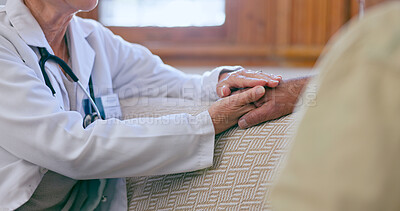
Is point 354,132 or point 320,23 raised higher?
point 354,132

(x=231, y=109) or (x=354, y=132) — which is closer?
(x=354, y=132)

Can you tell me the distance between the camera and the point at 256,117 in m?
1.05

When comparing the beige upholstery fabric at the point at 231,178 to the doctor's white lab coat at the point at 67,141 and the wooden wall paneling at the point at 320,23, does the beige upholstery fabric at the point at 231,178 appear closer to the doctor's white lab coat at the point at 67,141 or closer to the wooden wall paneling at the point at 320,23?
the doctor's white lab coat at the point at 67,141

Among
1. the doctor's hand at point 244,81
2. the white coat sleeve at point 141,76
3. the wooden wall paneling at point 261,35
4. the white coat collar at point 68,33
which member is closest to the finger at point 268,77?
the doctor's hand at point 244,81

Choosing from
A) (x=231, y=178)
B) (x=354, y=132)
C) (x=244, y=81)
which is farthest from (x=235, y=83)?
(x=354, y=132)

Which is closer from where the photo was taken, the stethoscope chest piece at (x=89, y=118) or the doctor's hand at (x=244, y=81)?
the doctor's hand at (x=244, y=81)

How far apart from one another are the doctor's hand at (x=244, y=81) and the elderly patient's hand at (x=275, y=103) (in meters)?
0.02

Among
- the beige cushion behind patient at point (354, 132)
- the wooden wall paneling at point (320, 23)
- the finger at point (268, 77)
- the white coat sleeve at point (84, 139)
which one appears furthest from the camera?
the wooden wall paneling at point (320, 23)

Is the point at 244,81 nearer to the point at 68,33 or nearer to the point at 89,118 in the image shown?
the point at 89,118

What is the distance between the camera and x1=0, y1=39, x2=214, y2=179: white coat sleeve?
1.00 m

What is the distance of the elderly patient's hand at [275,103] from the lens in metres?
1.06

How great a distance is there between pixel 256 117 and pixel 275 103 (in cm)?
5

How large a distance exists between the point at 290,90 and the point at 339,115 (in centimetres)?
65

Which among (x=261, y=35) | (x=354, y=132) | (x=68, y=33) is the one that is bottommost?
(x=261, y=35)
